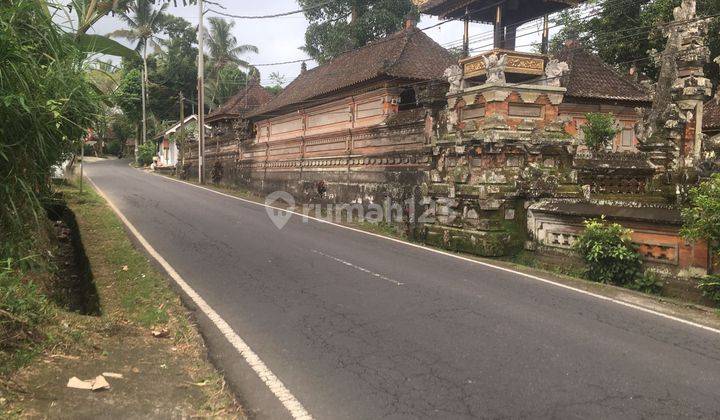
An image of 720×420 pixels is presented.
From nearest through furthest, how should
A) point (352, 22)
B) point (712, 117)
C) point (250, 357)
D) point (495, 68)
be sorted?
point (250, 357), point (495, 68), point (712, 117), point (352, 22)

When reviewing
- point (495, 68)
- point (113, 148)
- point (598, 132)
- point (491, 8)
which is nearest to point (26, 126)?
point (495, 68)

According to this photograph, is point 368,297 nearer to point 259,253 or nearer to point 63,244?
point 259,253

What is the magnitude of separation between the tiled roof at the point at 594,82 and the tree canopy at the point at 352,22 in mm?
13271

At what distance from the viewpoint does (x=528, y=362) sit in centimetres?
512

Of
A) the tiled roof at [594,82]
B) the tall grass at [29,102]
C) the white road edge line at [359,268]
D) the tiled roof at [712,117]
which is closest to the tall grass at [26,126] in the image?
the tall grass at [29,102]

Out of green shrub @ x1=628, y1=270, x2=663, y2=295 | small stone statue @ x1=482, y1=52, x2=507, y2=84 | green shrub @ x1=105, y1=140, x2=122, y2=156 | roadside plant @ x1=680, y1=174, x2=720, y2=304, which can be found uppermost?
green shrub @ x1=105, y1=140, x2=122, y2=156

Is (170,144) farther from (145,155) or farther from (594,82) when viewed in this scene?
(594,82)

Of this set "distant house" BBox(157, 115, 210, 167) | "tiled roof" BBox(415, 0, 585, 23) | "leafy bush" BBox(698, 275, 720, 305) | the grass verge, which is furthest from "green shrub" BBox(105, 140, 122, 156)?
"leafy bush" BBox(698, 275, 720, 305)

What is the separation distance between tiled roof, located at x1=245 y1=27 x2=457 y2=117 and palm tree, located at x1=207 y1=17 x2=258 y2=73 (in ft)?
102

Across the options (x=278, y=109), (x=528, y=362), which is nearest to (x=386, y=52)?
(x=278, y=109)

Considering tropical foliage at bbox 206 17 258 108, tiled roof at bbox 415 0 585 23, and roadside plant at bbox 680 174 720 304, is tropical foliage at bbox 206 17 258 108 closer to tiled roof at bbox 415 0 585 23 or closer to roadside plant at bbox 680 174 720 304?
tiled roof at bbox 415 0 585 23

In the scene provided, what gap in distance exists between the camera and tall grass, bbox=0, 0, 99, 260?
4.08m

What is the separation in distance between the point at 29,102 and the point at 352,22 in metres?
32.9

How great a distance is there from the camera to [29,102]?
13.9ft
